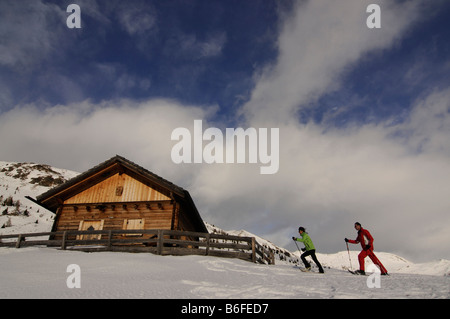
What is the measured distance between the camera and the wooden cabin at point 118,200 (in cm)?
1557

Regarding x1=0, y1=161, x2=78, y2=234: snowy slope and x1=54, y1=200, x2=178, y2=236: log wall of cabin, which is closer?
x1=54, y1=200, x2=178, y2=236: log wall of cabin

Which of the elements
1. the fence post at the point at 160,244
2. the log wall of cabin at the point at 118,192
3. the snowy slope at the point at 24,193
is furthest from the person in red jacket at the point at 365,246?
the snowy slope at the point at 24,193

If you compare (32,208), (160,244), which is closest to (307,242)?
(160,244)

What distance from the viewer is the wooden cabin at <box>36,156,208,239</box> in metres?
15.6

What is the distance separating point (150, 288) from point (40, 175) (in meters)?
67.3

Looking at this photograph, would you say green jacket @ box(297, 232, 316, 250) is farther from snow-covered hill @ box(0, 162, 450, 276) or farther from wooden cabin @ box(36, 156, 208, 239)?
wooden cabin @ box(36, 156, 208, 239)

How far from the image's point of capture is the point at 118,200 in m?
16.4

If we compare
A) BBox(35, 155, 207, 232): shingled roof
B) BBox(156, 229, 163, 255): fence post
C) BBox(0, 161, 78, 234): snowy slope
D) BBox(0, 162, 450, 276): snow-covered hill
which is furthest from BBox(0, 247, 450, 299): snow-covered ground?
BBox(0, 161, 78, 234): snowy slope

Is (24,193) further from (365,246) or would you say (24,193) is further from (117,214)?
(365,246)

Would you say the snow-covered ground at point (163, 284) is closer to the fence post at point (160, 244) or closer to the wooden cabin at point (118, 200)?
the fence post at point (160, 244)
